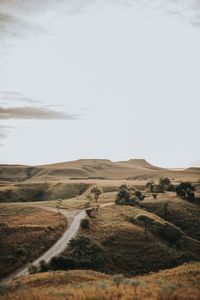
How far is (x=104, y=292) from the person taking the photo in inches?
829

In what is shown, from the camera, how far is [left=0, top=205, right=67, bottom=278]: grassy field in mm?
56000

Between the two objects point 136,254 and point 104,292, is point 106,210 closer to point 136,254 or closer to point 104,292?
point 136,254

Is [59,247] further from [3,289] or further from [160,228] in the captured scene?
[3,289]

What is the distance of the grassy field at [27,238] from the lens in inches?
2205

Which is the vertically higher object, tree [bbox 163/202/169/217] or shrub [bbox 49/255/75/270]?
tree [bbox 163/202/169/217]

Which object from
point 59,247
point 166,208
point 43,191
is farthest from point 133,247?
point 43,191

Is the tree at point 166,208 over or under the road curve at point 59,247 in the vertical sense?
over

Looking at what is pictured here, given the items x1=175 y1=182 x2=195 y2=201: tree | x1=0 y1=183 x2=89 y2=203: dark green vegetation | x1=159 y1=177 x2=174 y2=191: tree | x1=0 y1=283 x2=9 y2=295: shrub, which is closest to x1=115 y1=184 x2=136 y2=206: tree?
x1=175 y1=182 x2=195 y2=201: tree

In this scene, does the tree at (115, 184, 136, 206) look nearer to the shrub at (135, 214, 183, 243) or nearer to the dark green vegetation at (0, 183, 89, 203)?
the shrub at (135, 214, 183, 243)

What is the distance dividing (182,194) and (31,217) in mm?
53648

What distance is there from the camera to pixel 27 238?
214ft

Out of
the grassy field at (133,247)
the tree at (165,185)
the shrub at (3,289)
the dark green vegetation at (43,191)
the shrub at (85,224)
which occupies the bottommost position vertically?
the grassy field at (133,247)

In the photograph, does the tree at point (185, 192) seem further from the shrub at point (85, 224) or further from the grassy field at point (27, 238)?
the shrub at point (85, 224)

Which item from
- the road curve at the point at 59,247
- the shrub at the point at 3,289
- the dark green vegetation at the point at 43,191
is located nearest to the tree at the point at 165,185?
the dark green vegetation at the point at 43,191
